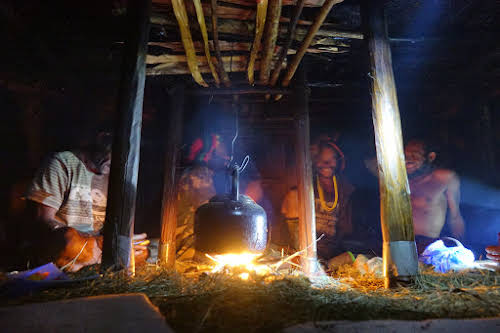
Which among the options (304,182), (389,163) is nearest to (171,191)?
(304,182)

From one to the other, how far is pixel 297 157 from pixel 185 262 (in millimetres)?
3160

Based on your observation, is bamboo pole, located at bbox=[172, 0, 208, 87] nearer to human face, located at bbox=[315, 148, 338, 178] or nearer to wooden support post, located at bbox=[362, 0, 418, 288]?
wooden support post, located at bbox=[362, 0, 418, 288]

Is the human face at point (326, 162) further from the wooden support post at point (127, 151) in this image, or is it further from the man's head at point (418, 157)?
the wooden support post at point (127, 151)

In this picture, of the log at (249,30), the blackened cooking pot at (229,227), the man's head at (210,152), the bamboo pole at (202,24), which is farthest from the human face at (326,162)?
the blackened cooking pot at (229,227)

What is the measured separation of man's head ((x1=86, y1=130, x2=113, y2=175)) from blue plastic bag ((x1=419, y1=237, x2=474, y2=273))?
655 cm

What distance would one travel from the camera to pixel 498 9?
4.08m

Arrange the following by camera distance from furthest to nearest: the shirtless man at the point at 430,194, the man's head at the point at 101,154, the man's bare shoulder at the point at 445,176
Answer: the man's bare shoulder at the point at 445,176, the shirtless man at the point at 430,194, the man's head at the point at 101,154

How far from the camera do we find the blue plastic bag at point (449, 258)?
13.9 ft

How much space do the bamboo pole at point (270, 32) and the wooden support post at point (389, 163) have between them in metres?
1.37

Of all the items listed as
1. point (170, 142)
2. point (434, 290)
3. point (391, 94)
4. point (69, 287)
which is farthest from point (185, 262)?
point (391, 94)

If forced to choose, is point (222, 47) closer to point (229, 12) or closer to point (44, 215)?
point (229, 12)

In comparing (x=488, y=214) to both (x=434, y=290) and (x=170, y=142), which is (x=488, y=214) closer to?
(x=434, y=290)

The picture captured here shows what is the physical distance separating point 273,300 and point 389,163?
2276 mm

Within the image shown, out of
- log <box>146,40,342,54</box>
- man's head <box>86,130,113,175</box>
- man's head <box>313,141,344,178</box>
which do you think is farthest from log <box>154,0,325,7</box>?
man's head <box>313,141,344,178</box>
